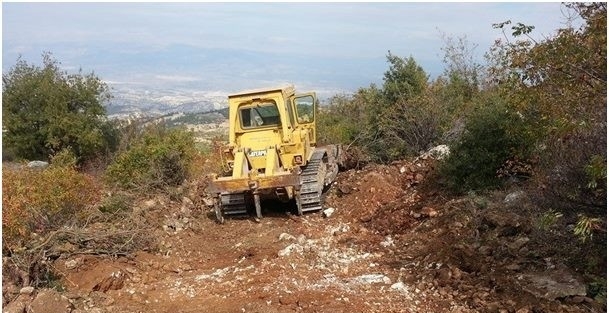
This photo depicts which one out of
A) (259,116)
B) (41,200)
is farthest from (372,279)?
(41,200)

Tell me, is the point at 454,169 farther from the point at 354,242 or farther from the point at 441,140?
the point at 441,140

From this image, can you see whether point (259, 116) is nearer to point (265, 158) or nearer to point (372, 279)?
point (265, 158)

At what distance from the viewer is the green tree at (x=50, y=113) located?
2570cm

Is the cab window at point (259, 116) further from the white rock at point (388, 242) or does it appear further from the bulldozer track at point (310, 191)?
the white rock at point (388, 242)

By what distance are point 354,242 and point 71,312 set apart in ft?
14.0

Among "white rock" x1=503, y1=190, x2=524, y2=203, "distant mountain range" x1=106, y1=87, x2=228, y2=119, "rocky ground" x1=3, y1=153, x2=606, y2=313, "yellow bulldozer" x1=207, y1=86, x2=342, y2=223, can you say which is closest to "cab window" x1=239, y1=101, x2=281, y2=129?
"yellow bulldozer" x1=207, y1=86, x2=342, y2=223

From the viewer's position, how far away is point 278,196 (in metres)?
10.4

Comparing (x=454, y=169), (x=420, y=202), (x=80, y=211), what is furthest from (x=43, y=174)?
(x=454, y=169)

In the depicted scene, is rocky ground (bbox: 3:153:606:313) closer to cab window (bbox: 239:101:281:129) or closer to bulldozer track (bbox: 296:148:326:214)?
bulldozer track (bbox: 296:148:326:214)

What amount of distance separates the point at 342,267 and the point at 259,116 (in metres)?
4.51

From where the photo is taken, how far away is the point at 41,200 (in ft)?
29.8

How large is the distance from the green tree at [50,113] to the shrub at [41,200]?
16430mm

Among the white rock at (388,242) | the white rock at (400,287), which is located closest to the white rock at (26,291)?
the white rock at (400,287)

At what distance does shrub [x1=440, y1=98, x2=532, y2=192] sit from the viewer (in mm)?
10383
